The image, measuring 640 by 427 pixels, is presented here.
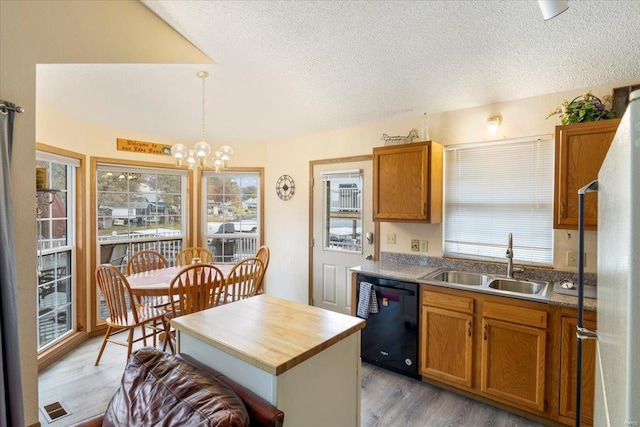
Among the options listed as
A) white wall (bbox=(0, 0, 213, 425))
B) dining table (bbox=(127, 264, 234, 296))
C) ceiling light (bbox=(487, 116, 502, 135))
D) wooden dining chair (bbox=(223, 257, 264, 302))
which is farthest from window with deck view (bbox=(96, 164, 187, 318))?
ceiling light (bbox=(487, 116, 502, 135))

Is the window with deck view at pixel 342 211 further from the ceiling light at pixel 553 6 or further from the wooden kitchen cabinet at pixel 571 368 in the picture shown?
the ceiling light at pixel 553 6

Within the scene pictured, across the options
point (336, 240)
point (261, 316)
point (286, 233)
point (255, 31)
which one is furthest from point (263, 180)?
point (261, 316)

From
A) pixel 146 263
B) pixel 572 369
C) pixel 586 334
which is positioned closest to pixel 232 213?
pixel 146 263

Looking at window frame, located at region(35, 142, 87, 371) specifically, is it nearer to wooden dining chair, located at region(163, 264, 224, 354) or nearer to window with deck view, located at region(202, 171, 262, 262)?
wooden dining chair, located at region(163, 264, 224, 354)

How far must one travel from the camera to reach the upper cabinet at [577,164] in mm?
2143

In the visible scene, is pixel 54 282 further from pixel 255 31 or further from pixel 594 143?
pixel 594 143

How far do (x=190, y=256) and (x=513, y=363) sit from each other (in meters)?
3.66

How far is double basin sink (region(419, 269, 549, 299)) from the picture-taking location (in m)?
2.44

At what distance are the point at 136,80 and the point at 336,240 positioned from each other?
262 centimetres

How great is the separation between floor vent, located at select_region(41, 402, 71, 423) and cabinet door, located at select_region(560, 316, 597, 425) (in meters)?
3.38

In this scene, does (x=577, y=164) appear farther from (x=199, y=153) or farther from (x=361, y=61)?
(x=199, y=153)

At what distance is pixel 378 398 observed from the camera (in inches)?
99.3

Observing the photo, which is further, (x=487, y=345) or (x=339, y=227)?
(x=339, y=227)

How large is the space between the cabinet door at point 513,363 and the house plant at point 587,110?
4.86ft
